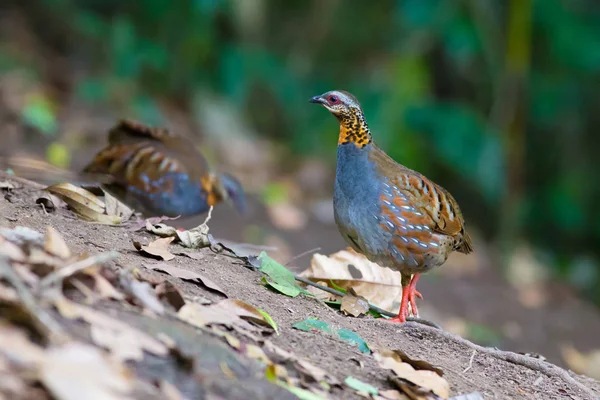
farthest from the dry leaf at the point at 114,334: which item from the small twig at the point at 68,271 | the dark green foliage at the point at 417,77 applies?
the dark green foliage at the point at 417,77

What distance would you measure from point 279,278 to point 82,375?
189 centimetres

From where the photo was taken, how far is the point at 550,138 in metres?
12.1

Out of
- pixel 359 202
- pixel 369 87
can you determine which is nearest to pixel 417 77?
pixel 369 87

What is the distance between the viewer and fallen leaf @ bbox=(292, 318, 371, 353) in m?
3.15

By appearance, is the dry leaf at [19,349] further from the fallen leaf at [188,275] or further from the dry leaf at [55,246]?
the fallen leaf at [188,275]

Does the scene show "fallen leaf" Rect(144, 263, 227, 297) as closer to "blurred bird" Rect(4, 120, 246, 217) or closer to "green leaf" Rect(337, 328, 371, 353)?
"green leaf" Rect(337, 328, 371, 353)

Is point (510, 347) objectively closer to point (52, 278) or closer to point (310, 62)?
point (52, 278)

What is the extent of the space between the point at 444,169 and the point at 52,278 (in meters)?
9.81

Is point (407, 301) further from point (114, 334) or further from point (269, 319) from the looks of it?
point (114, 334)

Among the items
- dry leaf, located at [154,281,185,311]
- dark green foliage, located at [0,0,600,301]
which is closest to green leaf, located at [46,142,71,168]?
dark green foliage, located at [0,0,600,301]

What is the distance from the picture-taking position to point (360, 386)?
273 centimetres

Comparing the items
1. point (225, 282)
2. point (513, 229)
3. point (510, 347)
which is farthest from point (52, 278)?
point (513, 229)

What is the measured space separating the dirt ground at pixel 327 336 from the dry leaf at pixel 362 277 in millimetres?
496

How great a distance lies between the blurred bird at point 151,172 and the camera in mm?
5930
